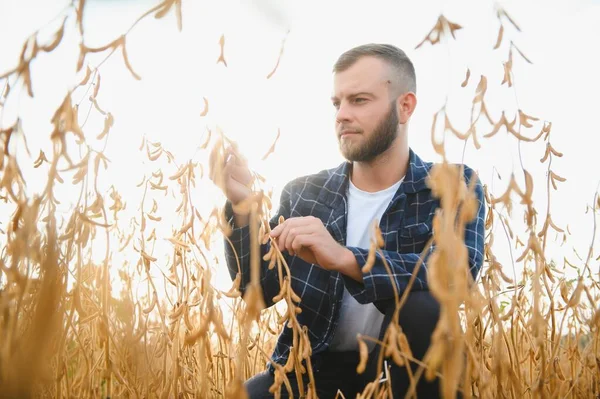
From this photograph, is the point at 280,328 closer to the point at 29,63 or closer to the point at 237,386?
the point at 237,386

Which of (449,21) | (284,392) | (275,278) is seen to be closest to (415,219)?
(275,278)

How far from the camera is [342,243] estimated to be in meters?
1.67

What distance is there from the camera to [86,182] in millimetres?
703

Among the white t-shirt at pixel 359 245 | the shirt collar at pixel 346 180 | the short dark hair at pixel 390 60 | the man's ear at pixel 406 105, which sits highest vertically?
the short dark hair at pixel 390 60

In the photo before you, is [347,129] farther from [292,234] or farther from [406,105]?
[292,234]

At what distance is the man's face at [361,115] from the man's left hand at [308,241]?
0.79 m

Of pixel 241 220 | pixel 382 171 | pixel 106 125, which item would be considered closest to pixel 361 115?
pixel 382 171

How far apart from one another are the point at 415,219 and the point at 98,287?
1.02 metres

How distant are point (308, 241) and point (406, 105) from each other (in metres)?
1.21

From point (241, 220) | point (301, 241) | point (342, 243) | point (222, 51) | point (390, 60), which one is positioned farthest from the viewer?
point (390, 60)

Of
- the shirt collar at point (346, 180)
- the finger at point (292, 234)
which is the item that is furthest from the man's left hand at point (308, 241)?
the shirt collar at point (346, 180)

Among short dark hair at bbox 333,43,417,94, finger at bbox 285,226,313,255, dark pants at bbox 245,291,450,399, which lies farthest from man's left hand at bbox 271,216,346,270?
short dark hair at bbox 333,43,417,94

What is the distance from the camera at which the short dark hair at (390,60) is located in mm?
1950

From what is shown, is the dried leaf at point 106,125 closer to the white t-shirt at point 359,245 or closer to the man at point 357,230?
the man at point 357,230
